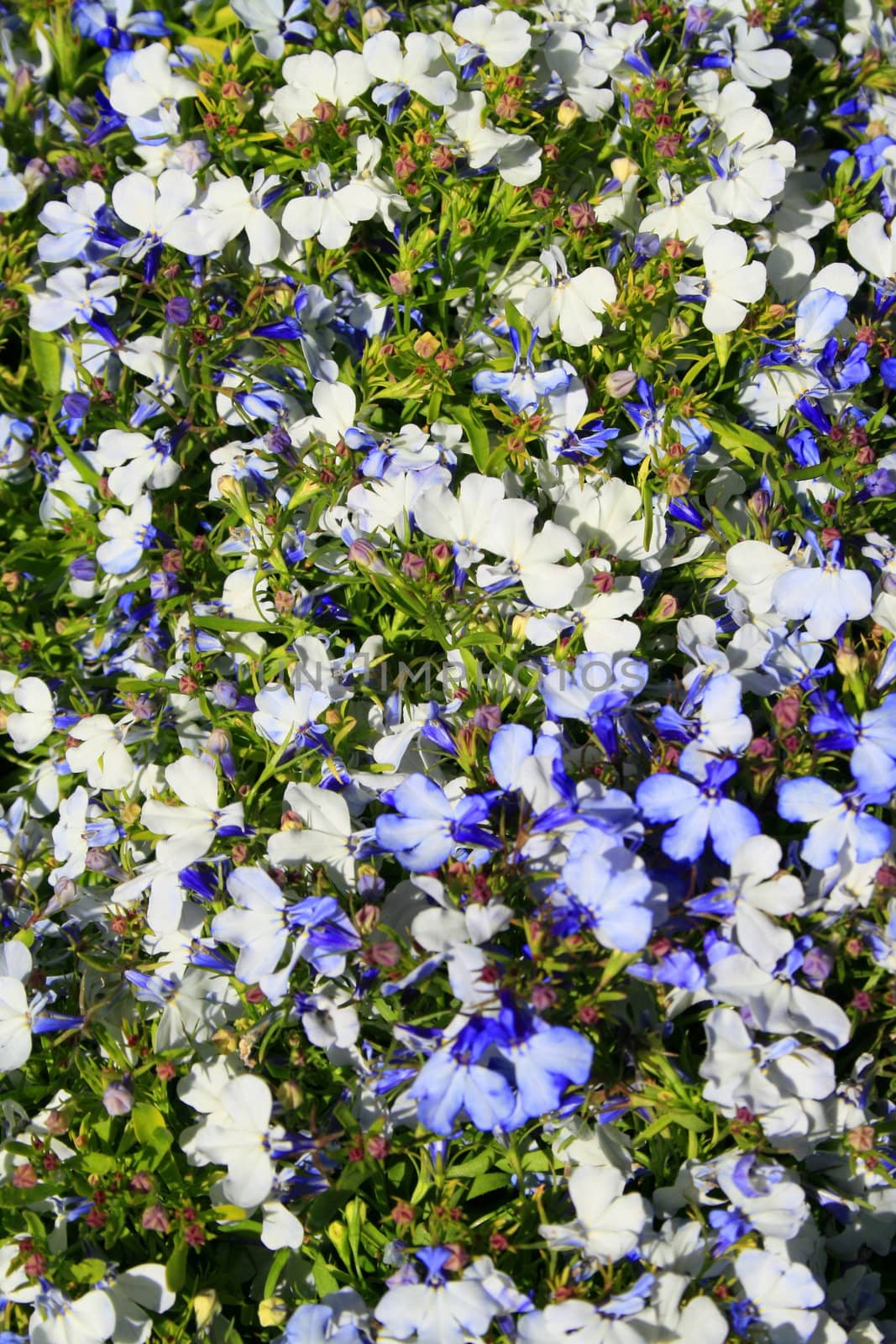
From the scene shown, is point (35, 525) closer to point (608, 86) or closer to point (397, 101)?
point (397, 101)

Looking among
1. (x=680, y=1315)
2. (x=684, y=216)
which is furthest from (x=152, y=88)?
(x=680, y=1315)

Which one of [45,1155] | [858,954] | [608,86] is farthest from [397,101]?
[45,1155]

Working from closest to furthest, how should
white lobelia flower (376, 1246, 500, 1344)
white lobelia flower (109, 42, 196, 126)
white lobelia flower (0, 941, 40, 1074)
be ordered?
white lobelia flower (376, 1246, 500, 1344) < white lobelia flower (0, 941, 40, 1074) < white lobelia flower (109, 42, 196, 126)

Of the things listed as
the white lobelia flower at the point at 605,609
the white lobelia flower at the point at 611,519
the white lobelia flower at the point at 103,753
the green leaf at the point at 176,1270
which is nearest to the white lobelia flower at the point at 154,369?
the white lobelia flower at the point at 103,753

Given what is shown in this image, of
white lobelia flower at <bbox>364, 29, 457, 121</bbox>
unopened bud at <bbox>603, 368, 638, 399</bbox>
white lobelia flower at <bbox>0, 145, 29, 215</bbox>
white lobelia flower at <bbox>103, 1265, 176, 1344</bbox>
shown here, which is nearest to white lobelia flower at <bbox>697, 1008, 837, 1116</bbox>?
white lobelia flower at <bbox>103, 1265, 176, 1344</bbox>

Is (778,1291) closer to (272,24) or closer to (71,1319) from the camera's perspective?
(71,1319)

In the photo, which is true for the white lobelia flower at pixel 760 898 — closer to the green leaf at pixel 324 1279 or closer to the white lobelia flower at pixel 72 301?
the green leaf at pixel 324 1279

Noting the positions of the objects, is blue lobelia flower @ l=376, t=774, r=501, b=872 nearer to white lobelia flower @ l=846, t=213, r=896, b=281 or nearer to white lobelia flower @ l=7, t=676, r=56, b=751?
white lobelia flower @ l=7, t=676, r=56, b=751
